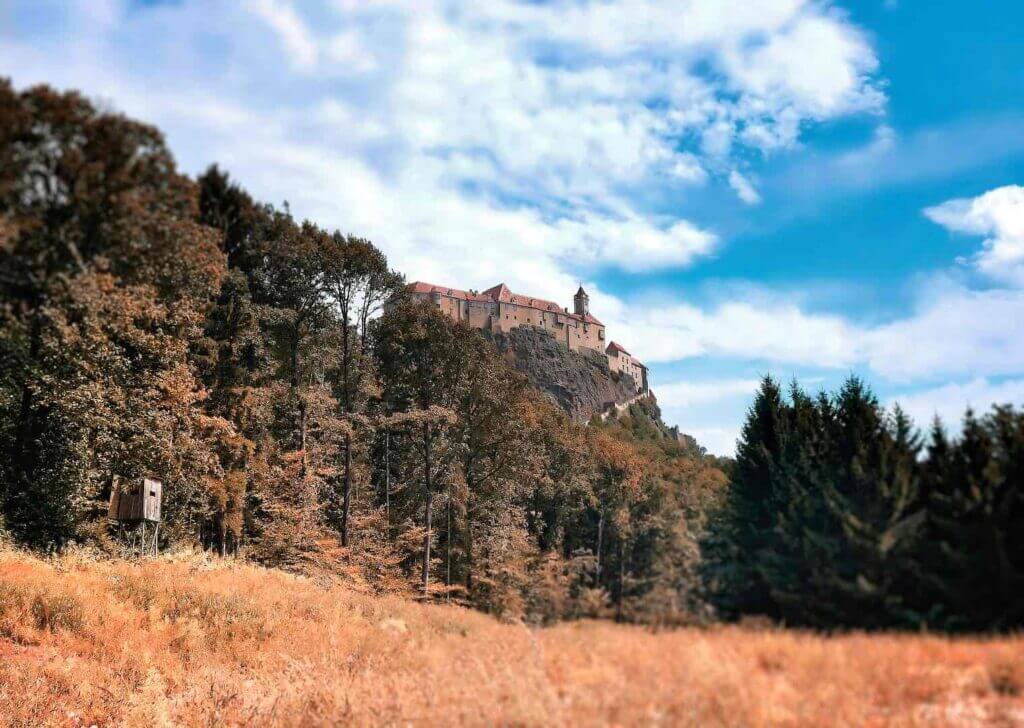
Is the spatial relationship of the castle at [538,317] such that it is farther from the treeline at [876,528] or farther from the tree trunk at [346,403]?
the treeline at [876,528]

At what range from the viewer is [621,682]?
4953mm

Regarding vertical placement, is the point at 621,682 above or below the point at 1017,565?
below

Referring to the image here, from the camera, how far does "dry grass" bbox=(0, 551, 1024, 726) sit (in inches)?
168

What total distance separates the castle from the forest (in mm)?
63443

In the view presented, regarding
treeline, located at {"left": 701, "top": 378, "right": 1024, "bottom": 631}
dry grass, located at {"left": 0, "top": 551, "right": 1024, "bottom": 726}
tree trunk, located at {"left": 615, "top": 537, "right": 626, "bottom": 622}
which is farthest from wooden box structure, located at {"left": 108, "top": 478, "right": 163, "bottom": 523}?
treeline, located at {"left": 701, "top": 378, "right": 1024, "bottom": 631}

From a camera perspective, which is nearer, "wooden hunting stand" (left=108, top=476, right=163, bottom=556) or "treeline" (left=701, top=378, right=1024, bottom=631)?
"treeline" (left=701, top=378, right=1024, bottom=631)

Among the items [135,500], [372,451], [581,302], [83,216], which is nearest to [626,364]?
[581,302]

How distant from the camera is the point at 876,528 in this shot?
15.4ft

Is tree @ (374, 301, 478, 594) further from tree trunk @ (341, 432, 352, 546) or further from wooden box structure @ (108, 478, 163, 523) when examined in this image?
wooden box structure @ (108, 478, 163, 523)

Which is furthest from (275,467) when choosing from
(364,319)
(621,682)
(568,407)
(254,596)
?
(568,407)

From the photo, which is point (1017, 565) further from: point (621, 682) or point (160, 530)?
point (160, 530)

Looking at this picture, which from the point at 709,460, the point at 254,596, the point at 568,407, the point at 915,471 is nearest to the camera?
the point at 915,471

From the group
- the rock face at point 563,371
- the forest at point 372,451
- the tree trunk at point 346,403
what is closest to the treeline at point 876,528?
the forest at point 372,451

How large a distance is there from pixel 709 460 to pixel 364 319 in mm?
22026
